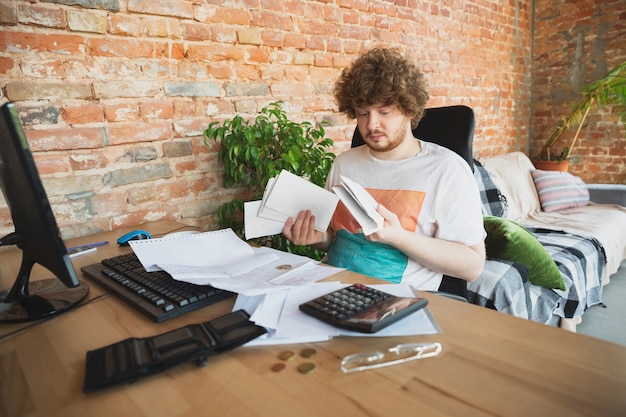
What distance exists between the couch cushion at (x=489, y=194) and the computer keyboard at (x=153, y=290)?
7.38ft

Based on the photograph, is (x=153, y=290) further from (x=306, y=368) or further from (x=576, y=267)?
(x=576, y=267)

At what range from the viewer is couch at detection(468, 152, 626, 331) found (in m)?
1.72

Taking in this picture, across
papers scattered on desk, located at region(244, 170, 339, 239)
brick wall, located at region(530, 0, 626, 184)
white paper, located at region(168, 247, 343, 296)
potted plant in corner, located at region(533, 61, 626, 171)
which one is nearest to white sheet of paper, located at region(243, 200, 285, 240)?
papers scattered on desk, located at region(244, 170, 339, 239)

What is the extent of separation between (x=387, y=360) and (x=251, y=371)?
20 cm

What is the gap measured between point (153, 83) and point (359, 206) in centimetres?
118

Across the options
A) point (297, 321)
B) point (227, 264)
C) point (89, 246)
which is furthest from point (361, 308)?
point (89, 246)

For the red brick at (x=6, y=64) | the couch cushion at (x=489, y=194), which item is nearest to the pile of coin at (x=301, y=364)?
the red brick at (x=6, y=64)

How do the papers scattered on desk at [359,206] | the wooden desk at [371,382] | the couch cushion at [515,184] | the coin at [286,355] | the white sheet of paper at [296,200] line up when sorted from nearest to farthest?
the wooden desk at [371,382] < the coin at [286,355] < the papers scattered on desk at [359,206] < the white sheet of paper at [296,200] < the couch cushion at [515,184]

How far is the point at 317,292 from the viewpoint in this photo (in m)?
0.87

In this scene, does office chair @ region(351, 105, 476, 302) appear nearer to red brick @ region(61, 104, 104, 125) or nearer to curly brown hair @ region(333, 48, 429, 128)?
curly brown hair @ region(333, 48, 429, 128)

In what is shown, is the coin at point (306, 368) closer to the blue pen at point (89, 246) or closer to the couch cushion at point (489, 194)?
the blue pen at point (89, 246)

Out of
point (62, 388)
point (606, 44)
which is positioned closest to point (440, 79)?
point (606, 44)

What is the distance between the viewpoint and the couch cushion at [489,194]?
2740mm

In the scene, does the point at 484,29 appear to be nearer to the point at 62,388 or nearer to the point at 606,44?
the point at 606,44
